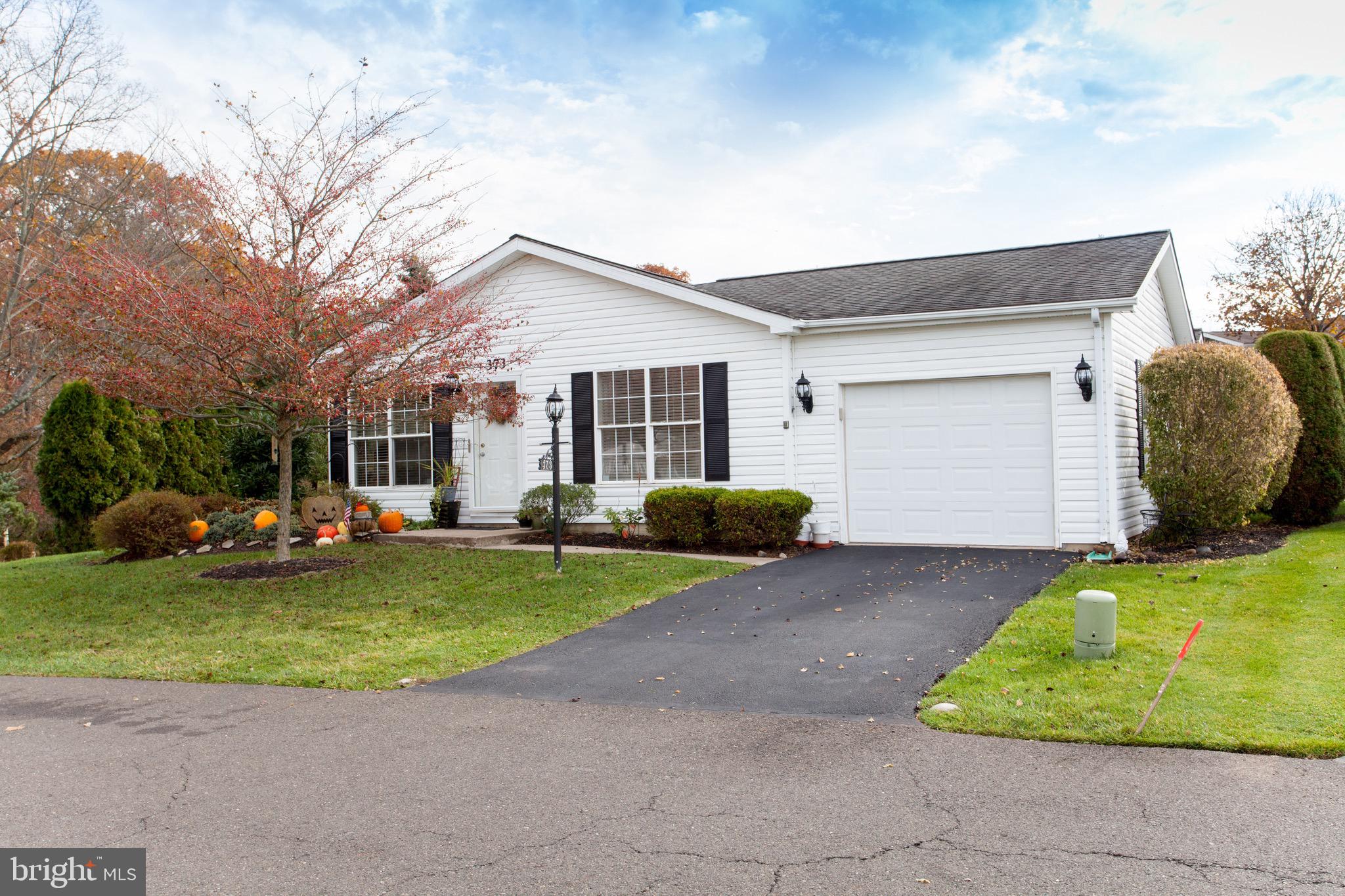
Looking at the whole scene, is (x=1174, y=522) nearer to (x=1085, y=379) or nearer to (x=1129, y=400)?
(x=1129, y=400)

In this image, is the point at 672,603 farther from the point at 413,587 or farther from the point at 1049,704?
the point at 1049,704

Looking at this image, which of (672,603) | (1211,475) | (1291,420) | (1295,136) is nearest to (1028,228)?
(1295,136)

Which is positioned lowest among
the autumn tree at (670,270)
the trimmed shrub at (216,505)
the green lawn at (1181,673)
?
the green lawn at (1181,673)

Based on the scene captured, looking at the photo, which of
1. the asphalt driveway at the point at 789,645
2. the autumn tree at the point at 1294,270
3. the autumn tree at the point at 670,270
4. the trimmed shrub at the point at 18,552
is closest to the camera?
the asphalt driveway at the point at 789,645

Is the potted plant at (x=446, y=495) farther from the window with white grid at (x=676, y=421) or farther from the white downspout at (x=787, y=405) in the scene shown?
the white downspout at (x=787, y=405)

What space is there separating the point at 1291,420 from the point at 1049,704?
9916mm

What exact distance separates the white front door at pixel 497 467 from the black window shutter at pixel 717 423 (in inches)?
125

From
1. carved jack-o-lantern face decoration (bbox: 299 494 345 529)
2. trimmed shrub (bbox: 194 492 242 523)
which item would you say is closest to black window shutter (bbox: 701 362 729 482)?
carved jack-o-lantern face decoration (bbox: 299 494 345 529)

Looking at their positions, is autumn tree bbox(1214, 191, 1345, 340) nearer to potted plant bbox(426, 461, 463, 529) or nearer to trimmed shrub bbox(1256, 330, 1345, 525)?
trimmed shrub bbox(1256, 330, 1345, 525)

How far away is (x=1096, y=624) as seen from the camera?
5.91 meters

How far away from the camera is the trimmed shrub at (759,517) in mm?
11867

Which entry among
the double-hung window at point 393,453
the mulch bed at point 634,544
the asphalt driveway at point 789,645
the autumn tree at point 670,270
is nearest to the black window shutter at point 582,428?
the mulch bed at point 634,544

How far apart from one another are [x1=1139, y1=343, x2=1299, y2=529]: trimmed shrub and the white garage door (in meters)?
1.23

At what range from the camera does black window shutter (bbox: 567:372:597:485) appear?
1399cm
